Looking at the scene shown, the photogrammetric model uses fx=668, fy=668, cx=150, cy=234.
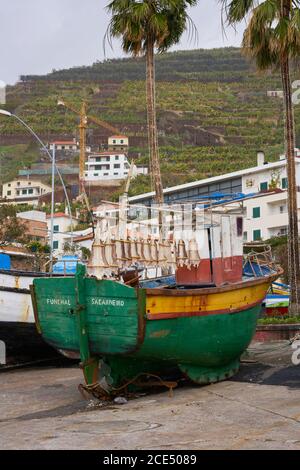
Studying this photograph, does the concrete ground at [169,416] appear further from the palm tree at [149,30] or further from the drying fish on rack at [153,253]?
the palm tree at [149,30]

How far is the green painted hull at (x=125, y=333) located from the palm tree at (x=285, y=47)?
15.4 ft

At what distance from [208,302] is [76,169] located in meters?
105

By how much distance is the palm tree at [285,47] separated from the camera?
53.5 feet

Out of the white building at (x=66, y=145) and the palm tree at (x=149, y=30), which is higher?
the white building at (x=66, y=145)

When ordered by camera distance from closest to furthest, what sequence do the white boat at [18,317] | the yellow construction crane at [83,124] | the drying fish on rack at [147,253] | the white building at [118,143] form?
the drying fish on rack at [147,253] < the white boat at [18,317] < the yellow construction crane at [83,124] < the white building at [118,143]

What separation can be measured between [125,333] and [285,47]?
371 inches

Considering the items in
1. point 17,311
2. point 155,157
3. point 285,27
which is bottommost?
point 17,311

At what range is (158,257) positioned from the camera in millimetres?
11641

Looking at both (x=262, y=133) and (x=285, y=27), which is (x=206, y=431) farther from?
(x=262, y=133)

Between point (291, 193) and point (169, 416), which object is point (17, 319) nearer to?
point (169, 416)

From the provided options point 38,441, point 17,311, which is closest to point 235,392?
point 38,441

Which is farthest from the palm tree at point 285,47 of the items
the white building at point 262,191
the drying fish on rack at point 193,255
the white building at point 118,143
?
the white building at point 118,143

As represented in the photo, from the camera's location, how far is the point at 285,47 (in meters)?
16.4

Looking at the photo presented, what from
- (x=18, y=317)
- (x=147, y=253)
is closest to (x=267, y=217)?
(x=18, y=317)
